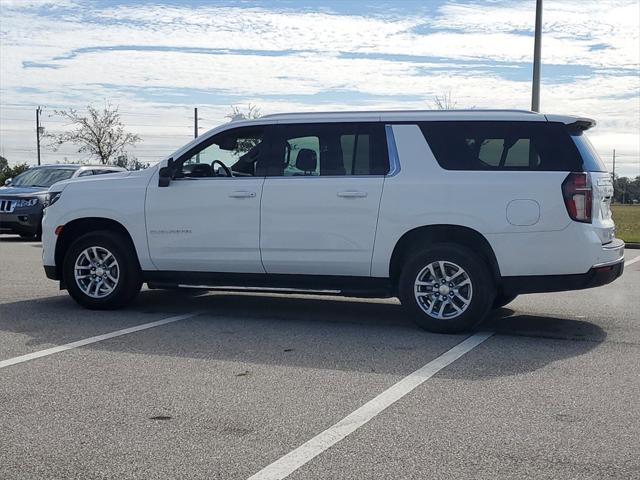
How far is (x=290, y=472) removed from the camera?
4445 mm

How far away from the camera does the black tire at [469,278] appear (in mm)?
8008

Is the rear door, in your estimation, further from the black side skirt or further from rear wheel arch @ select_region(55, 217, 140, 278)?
rear wheel arch @ select_region(55, 217, 140, 278)

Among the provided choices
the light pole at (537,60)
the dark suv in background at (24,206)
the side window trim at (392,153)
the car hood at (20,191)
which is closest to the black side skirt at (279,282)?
the side window trim at (392,153)

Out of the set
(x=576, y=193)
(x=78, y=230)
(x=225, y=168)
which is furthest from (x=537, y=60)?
(x=78, y=230)

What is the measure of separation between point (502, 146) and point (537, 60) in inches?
472

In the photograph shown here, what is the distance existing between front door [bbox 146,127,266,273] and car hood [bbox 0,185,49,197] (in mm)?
11319

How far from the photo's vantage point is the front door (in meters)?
8.73

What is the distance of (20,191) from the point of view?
64.2ft

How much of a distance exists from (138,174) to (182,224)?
2.54 feet

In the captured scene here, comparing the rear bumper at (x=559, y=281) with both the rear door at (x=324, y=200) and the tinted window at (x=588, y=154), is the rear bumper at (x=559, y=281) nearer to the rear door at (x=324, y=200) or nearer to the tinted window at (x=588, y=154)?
the tinted window at (x=588, y=154)

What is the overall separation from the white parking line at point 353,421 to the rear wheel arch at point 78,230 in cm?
387

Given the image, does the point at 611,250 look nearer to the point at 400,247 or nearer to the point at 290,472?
the point at 400,247

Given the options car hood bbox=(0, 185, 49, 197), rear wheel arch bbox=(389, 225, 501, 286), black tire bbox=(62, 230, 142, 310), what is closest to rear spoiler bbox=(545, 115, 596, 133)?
rear wheel arch bbox=(389, 225, 501, 286)

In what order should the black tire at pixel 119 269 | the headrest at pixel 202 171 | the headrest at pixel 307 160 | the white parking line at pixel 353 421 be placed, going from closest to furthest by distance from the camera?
the white parking line at pixel 353 421
the headrest at pixel 307 160
the headrest at pixel 202 171
the black tire at pixel 119 269
